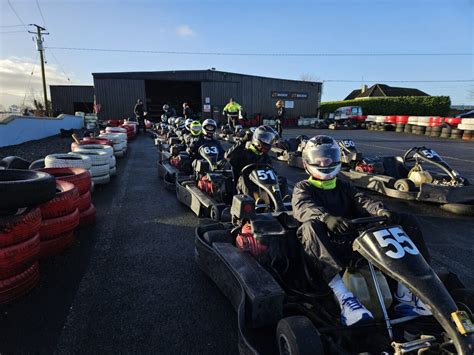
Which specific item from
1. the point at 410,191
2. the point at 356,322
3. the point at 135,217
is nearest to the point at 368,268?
the point at 356,322

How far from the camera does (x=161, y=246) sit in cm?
354

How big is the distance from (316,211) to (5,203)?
2.28 meters

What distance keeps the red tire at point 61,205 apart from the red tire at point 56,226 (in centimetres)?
5

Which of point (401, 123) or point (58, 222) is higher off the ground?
point (58, 222)

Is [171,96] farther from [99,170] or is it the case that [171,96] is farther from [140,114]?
[99,170]

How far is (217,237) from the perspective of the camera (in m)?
2.95

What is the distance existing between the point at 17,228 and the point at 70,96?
29929 millimetres

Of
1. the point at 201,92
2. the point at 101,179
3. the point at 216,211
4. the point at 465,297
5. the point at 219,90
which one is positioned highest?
the point at 219,90

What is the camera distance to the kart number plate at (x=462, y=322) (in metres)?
1.41

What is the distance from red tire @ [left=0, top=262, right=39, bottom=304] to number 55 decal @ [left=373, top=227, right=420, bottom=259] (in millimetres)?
2487

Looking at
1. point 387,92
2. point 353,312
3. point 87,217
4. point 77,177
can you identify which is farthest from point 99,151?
point 387,92

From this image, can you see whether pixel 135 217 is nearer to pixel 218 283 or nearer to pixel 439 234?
pixel 218 283

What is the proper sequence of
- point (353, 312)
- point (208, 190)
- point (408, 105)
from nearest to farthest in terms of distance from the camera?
point (353, 312) < point (208, 190) < point (408, 105)

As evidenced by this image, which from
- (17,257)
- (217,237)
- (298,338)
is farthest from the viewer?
(217,237)
